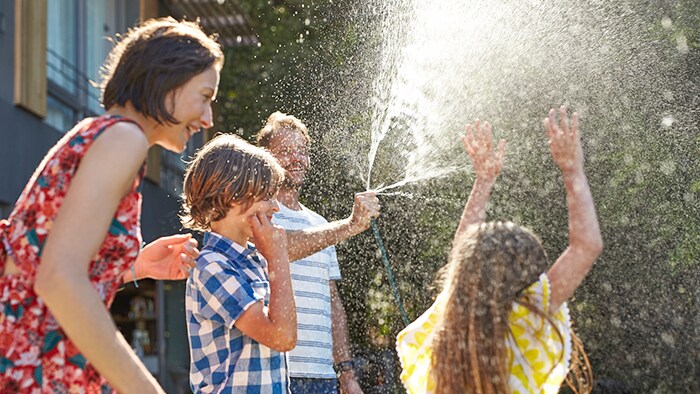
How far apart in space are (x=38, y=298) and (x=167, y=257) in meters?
0.99

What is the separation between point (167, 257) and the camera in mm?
3125

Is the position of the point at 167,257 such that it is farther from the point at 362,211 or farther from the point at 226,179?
the point at 362,211

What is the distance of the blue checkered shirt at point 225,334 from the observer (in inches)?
122

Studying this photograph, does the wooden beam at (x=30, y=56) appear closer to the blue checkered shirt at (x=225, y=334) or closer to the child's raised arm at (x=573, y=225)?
the blue checkered shirt at (x=225, y=334)

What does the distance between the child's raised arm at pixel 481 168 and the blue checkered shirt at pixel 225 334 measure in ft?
2.45

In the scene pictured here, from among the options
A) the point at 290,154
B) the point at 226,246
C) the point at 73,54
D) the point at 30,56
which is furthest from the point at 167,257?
the point at 73,54

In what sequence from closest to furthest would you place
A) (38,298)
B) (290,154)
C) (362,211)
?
(38,298) → (362,211) → (290,154)

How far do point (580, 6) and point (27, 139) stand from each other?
5.41 metres

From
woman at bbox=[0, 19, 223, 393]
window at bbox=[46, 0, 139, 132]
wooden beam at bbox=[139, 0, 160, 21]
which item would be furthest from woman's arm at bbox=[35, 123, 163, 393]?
wooden beam at bbox=[139, 0, 160, 21]

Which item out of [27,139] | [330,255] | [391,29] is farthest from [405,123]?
[27,139]

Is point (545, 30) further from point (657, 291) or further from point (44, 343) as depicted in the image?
point (44, 343)

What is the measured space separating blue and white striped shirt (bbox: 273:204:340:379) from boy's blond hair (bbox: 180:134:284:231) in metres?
1.07

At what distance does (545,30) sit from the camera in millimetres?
8391

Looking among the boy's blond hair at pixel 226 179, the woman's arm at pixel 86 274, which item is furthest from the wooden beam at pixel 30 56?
the woman's arm at pixel 86 274
